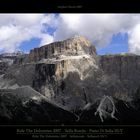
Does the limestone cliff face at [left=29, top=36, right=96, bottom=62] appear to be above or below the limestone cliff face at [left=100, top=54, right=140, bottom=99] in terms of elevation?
above

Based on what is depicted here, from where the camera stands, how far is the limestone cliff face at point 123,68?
4.65 m

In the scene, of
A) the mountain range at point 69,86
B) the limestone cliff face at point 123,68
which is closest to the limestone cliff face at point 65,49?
the mountain range at point 69,86

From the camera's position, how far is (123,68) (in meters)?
4.70

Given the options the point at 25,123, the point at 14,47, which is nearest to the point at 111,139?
the point at 25,123

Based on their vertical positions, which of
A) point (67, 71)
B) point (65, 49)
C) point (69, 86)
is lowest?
point (69, 86)

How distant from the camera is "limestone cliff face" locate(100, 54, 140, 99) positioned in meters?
4.65

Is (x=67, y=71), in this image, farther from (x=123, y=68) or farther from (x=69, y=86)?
(x=123, y=68)

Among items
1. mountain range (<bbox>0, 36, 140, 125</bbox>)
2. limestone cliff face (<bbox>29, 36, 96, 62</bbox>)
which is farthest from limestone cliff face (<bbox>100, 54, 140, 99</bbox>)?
limestone cliff face (<bbox>29, 36, 96, 62</bbox>)

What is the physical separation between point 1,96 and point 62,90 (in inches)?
18.7

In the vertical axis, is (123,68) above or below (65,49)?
below

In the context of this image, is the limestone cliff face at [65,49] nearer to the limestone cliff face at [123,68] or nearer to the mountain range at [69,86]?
the mountain range at [69,86]

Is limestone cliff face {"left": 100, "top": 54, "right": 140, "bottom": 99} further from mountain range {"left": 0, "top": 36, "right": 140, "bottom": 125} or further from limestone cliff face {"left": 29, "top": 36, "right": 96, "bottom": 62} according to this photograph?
limestone cliff face {"left": 29, "top": 36, "right": 96, "bottom": 62}

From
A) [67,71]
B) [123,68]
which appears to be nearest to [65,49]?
[67,71]
